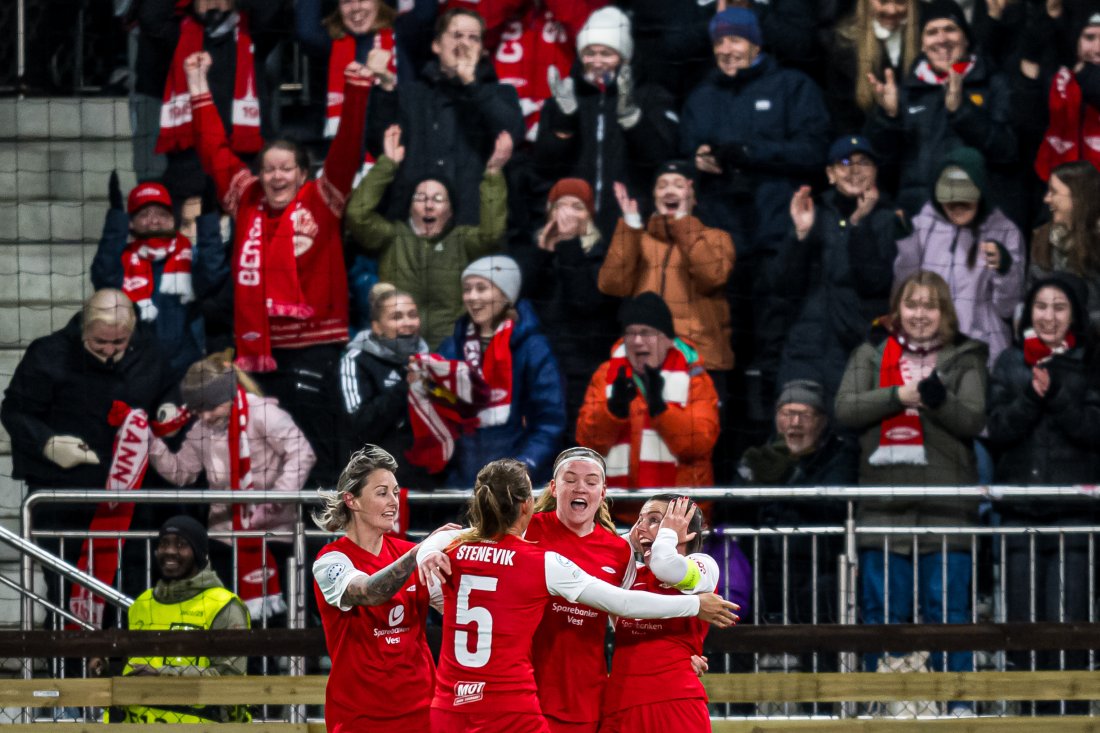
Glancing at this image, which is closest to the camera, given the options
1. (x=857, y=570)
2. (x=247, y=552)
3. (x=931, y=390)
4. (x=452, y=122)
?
(x=857, y=570)

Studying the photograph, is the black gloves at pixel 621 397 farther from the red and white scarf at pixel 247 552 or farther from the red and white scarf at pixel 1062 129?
the red and white scarf at pixel 1062 129

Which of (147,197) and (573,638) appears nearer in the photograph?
(573,638)

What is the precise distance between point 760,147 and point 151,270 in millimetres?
3549

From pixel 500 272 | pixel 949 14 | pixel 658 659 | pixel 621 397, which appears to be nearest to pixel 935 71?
pixel 949 14

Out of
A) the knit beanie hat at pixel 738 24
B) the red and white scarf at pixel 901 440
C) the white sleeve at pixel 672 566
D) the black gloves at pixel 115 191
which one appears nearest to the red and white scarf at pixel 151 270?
the black gloves at pixel 115 191

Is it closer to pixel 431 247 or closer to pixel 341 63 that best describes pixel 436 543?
pixel 431 247

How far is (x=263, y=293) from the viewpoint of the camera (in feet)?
28.6

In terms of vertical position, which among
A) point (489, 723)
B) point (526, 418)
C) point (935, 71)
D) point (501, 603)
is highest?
point (935, 71)

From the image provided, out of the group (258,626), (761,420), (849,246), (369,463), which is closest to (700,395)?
(761,420)

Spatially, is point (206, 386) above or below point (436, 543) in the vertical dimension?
above

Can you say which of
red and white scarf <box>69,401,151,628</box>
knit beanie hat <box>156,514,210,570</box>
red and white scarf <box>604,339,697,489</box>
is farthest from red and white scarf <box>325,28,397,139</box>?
knit beanie hat <box>156,514,210,570</box>

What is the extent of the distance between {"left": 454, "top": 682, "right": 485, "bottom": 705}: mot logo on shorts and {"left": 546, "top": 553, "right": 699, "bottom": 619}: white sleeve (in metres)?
0.37

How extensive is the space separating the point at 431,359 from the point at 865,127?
2840 mm

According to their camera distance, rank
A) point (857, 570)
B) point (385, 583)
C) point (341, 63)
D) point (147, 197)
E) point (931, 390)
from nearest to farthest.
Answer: point (385, 583) < point (857, 570) < point (931, 390) < point (147, 197) < point (341, 63)
